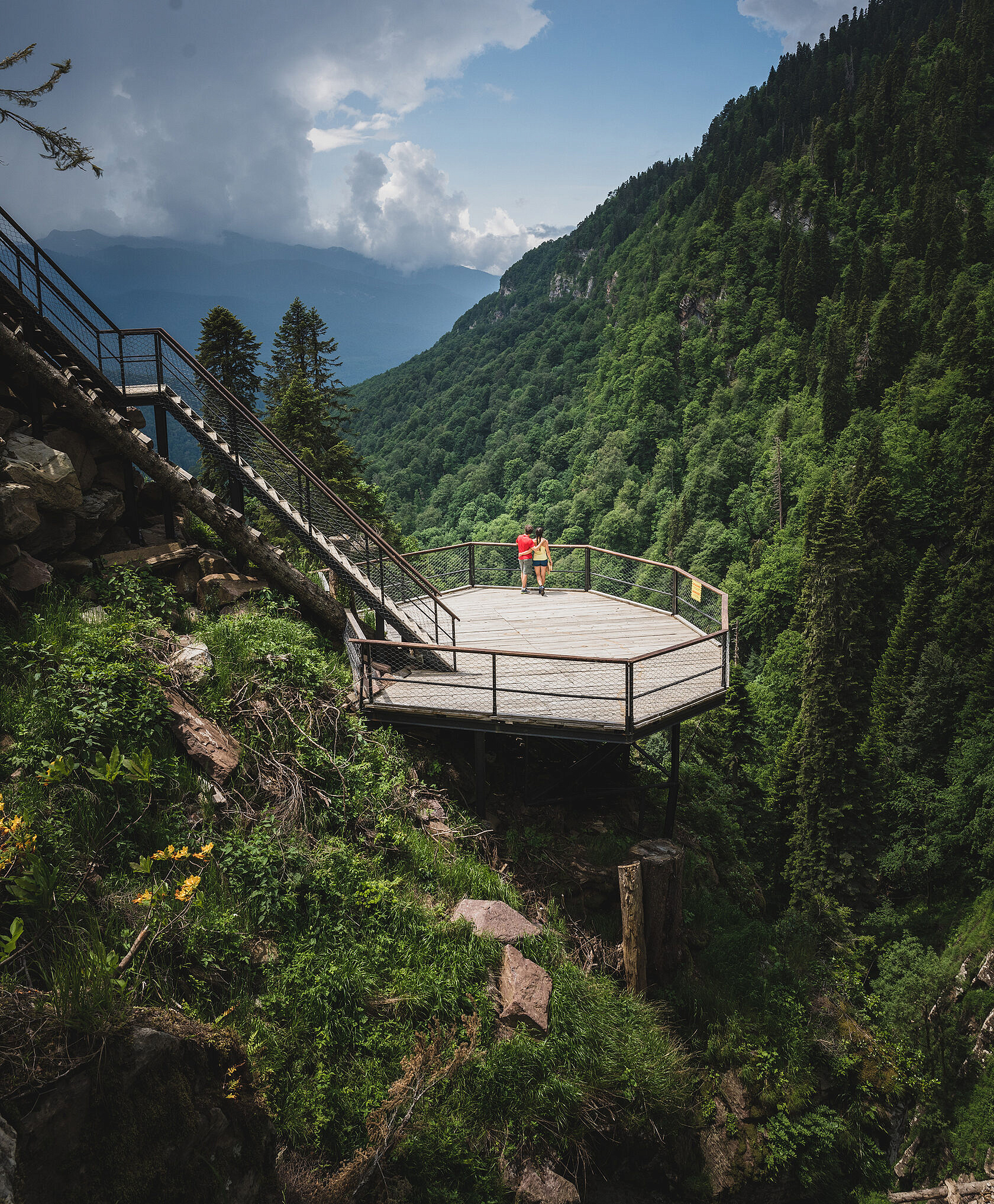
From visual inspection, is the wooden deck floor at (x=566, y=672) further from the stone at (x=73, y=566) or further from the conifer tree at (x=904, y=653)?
the conifer tree at (x=904, y=653)

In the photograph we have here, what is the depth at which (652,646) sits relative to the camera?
34.8 ft

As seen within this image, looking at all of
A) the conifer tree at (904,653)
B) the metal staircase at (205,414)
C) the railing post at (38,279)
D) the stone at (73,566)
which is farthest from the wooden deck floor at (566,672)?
the conifer tree at (904,653)

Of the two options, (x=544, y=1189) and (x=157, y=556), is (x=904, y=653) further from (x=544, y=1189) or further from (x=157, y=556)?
(x=157, y=556)

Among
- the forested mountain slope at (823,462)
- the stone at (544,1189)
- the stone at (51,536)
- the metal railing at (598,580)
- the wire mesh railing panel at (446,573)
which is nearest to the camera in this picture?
the stone at (544,1189)

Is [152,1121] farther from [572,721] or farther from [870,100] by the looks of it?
[870,100]

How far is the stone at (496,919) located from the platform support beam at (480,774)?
4.96ft

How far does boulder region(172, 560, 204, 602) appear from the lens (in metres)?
9.75

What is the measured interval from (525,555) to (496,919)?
7788 millimetres

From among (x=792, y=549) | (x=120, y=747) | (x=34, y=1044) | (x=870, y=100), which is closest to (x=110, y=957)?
(x=34, y=1044)

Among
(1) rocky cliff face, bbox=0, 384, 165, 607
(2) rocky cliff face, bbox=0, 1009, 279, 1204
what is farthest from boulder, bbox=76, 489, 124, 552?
(2) rocky cliff face, bbox=0, 1009, 279, 1204

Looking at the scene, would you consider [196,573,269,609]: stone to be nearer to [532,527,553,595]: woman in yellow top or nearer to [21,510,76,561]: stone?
[21,510,76,561]: stone

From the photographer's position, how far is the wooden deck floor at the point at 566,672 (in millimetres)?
8688

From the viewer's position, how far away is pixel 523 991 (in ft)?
22.8

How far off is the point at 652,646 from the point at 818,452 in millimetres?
73148
